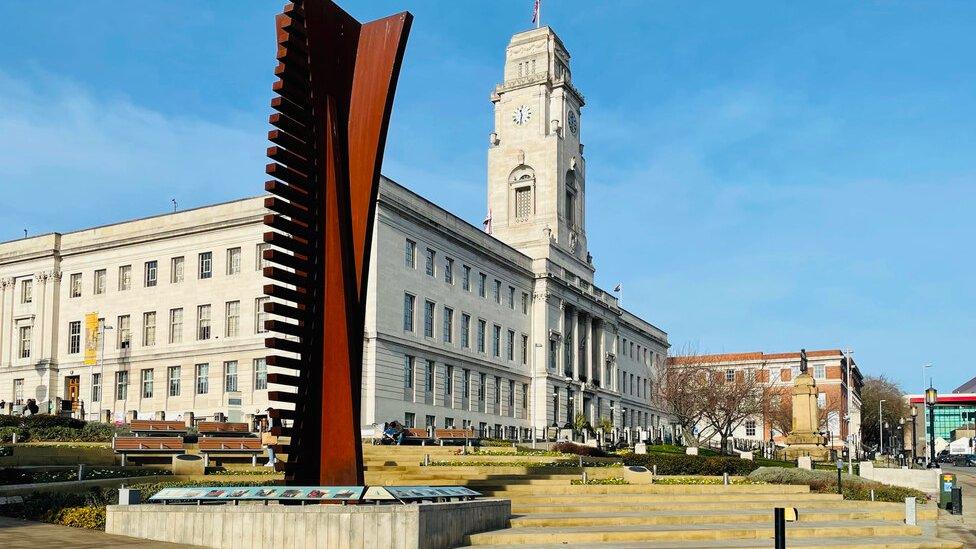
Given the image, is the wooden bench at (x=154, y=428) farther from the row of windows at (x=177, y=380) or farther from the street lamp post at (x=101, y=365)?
the street lamp post at (x=101, y=365)

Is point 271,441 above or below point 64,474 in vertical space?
above

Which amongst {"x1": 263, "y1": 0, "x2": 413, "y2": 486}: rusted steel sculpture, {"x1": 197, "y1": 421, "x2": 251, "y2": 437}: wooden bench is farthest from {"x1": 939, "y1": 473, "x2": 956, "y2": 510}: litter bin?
{"x1": 197, "y1": 421, "x2": 251, "y2": 437}: wooden bench

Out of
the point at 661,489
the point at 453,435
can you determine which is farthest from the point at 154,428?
the point at 661,489

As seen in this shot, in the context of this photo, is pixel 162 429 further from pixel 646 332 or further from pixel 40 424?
pixel 646 332

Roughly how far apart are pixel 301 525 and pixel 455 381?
46.2 meters

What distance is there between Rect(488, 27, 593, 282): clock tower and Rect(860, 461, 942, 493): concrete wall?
41.2m

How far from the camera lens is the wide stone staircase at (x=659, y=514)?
17.5 meters

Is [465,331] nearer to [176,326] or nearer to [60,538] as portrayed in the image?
[176,326]

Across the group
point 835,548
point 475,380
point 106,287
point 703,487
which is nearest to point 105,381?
point 106,287

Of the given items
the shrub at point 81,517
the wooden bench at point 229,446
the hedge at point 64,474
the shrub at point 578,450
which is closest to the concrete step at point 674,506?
the shrub at point 81,517

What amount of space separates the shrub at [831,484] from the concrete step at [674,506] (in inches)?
132

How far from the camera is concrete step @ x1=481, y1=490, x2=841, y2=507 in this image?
70.6 ft

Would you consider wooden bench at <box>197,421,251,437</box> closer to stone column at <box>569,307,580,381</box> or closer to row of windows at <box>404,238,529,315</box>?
row of windows at <box>404,238,529,315</box>

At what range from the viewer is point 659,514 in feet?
65.5
